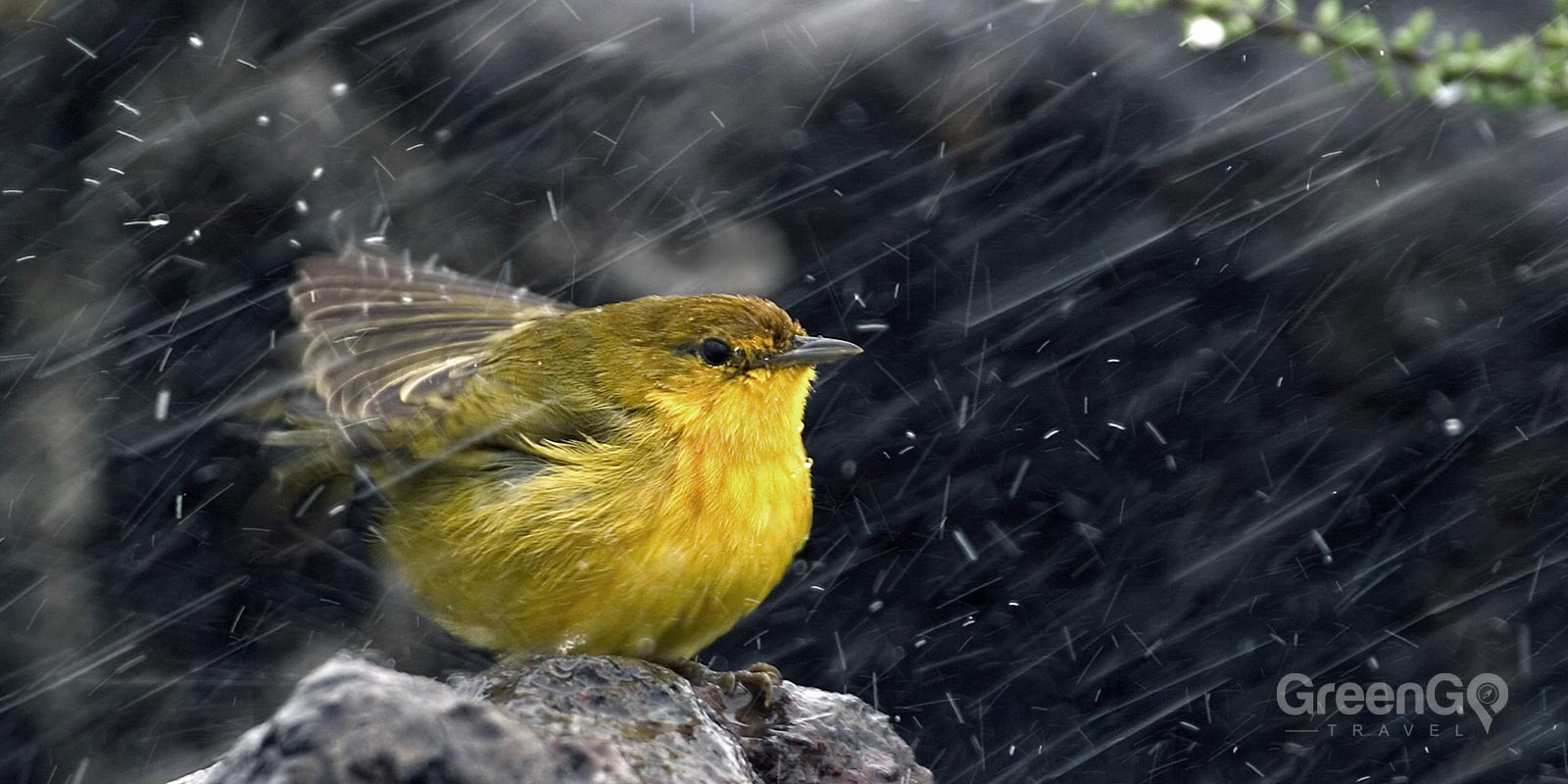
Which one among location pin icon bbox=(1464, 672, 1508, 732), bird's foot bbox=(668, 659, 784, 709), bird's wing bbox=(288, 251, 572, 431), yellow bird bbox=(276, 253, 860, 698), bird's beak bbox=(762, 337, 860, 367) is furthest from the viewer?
location pin icon bbox=(1464, 672, 1508, 732)

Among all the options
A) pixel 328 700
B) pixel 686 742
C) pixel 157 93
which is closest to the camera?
pixel 328 700

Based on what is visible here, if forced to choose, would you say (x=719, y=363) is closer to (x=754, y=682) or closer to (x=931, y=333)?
(x=754, y=682)

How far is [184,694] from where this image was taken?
5395 millimetres

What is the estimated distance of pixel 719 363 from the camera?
3486mm

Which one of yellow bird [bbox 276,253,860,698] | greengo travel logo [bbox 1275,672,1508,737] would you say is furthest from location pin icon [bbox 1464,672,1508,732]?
yellow bird [bbox 276,253,860,698]

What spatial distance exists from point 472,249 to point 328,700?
3609 millimetres

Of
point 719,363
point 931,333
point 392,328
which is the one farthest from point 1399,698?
point 392,328

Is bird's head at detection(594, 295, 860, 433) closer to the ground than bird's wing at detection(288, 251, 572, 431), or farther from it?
farther from it

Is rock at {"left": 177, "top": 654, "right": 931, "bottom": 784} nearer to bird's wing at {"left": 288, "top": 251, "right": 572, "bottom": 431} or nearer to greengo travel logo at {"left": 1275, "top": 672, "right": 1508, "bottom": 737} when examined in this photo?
bird's wing at {"left": 288, "top": 251, "right": 572, "bottom": 431}

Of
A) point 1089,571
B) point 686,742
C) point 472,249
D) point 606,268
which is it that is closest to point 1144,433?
point 1089,571

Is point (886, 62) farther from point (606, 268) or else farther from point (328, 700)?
point (328, 700)

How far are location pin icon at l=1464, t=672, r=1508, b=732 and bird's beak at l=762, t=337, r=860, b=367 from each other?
114 inches

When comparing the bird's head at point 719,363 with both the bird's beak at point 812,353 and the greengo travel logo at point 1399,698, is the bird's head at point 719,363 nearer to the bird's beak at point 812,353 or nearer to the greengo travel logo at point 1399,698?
the bird's beak at point 812,353

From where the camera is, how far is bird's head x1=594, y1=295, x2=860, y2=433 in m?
3.42
